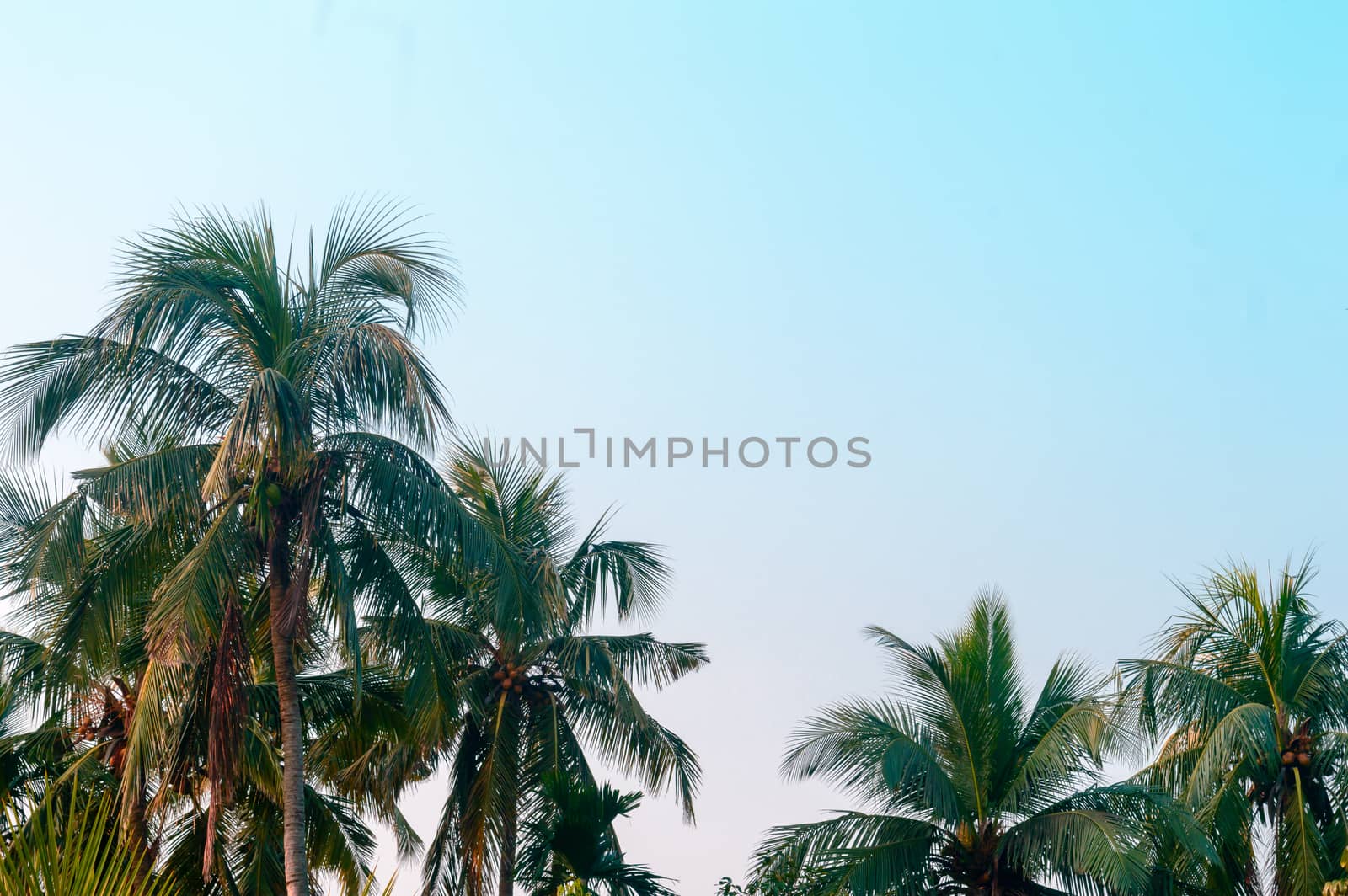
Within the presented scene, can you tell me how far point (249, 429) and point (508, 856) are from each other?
882cm

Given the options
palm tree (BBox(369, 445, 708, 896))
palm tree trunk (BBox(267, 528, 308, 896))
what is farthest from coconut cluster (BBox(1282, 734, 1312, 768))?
palm tree trunk (BBox(267, 528, 308, 896))

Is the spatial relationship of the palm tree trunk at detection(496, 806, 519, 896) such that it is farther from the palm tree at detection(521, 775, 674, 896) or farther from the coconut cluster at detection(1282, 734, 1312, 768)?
the coconut cluster at detection(1282, 734, 1312, 768)

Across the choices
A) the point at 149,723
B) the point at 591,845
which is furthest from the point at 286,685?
the point at 591,845

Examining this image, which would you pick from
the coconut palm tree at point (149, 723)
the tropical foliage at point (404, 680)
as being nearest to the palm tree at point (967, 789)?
the tropical foliage at point (404, 680)

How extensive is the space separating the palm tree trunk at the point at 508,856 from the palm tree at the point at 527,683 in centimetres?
2

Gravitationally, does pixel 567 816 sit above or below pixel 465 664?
below

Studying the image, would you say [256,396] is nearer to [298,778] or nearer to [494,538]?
[494,538]

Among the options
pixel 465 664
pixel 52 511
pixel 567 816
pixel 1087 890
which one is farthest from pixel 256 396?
pixel 1087 890

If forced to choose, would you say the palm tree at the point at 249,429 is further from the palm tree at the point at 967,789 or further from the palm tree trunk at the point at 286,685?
the palm tree at the point at 967,789

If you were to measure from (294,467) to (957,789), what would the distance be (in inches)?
427

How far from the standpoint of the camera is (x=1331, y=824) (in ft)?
66.3

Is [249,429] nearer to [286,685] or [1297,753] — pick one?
[286,685]

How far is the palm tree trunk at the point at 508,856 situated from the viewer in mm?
20156

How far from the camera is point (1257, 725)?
60.8ft
